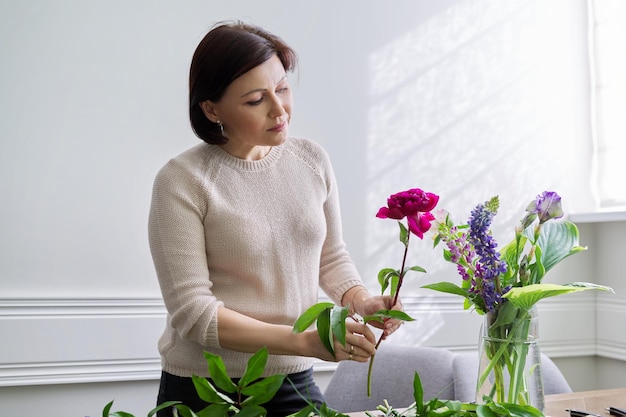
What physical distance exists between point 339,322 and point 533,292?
0.32 metres

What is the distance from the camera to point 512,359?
118 centimetres

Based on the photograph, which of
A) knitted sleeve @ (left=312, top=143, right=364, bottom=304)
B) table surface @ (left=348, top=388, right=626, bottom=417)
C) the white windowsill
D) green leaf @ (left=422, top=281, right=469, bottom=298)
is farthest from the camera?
the white windowsill

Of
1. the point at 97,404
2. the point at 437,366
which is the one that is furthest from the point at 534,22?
the point at 97,404

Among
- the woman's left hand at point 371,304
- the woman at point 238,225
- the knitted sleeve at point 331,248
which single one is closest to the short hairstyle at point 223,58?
the woman at point 238,225

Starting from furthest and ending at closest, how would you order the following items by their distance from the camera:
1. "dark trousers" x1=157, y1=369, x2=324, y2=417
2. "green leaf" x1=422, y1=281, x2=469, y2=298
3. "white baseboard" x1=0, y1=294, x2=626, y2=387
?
"white baseboard" x1=0, y1=294, x2=626, y2=387, "dark trousers" x1=157, y1=369, x2=324, y2=417, "green leaf" x1=422, y1=281, x2=469, y2=298

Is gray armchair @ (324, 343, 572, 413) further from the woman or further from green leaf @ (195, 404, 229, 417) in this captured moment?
green leaf @ (195, 404, 229, 417)

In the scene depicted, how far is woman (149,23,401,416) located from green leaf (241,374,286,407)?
0.75 meters

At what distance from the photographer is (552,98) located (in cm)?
329

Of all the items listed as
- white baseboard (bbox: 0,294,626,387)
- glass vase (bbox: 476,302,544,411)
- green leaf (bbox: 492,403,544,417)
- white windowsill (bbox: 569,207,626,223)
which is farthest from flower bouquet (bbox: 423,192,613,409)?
white windowsill (bbox: 569,207,626,223)

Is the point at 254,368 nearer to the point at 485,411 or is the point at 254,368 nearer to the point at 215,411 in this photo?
the point at 215,411

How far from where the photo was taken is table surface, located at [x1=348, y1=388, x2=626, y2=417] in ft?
4.94

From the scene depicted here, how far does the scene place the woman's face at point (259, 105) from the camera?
62.6 inches

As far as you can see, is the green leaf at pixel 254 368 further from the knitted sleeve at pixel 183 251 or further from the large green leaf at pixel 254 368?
the knitted sleeve at pixel 183 251

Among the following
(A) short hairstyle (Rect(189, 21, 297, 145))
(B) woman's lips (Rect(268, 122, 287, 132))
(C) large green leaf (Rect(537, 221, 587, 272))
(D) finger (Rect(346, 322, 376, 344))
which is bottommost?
(D) finger (Rect(346, 322, 376, 344))
